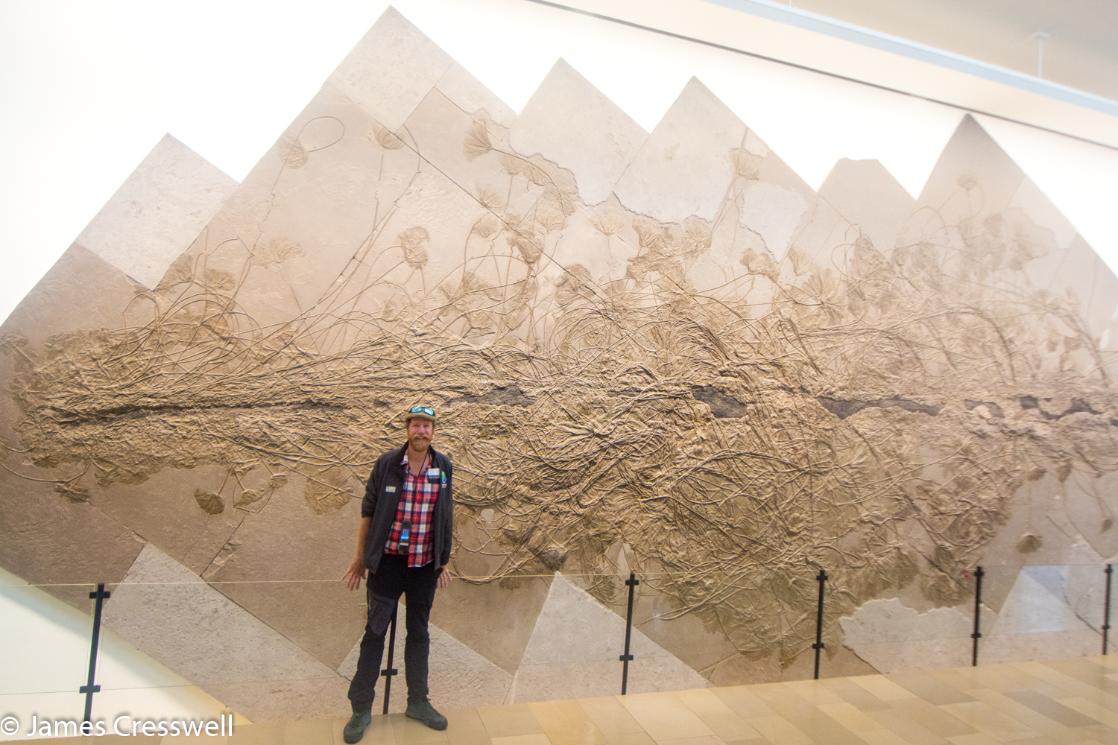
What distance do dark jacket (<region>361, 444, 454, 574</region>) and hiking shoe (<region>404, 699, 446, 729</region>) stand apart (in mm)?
534

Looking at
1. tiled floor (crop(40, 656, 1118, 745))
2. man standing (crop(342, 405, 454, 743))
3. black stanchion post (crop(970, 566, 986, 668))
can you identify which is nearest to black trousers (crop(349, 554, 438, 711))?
man standing (crop(342, 405, 454, 743))

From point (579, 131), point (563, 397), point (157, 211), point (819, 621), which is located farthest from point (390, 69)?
point (819, 621)

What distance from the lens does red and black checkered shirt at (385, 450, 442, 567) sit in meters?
2.62

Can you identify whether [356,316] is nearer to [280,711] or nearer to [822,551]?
[280,711]

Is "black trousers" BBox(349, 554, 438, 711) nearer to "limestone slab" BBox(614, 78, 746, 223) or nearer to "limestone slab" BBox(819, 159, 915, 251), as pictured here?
"limestone slab" BBox(614, 78, 746, 223)

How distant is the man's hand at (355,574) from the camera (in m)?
2.68

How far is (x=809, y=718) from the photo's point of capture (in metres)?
3.04

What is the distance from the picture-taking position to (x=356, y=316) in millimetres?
3086

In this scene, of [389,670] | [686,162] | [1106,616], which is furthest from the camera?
[1106,616]

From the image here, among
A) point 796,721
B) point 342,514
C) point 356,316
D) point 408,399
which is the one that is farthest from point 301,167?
point 796,721

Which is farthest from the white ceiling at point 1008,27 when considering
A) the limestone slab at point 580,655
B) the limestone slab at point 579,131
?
the limestone slab at point 580,655

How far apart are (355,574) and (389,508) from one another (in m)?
0.32

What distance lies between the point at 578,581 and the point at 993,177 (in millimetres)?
3376

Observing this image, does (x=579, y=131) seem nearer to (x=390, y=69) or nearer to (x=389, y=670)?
(x=390, y=69)
